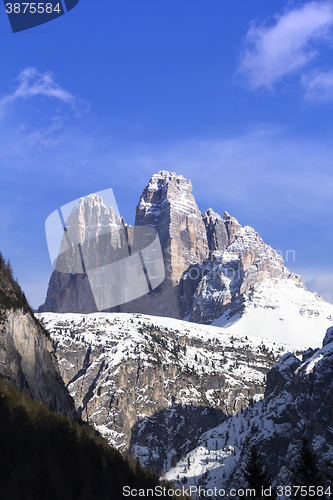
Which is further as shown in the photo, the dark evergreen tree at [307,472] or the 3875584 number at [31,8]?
the dark evergreen tree at [307,472]

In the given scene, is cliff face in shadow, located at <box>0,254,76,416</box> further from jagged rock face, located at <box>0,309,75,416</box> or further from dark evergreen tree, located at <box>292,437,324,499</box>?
dark evergreen tree, located at <box>292,437,324,499</box>

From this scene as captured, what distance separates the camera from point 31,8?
7106cm

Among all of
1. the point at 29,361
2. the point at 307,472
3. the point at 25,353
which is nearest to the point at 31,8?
the point at 25,353

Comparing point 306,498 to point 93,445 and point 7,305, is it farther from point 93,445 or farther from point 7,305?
point 7,305

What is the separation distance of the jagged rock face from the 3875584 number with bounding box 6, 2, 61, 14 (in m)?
57.4

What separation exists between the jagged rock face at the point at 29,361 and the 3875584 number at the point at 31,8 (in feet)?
188

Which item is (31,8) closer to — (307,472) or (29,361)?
(307,472)

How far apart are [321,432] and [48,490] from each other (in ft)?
391

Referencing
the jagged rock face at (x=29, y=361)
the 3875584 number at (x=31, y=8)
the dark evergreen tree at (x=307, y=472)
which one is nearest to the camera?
the 3875584 number at (x=31, y=8)

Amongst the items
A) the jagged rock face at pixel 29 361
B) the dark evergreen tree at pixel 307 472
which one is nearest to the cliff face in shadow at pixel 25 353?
the jagged rock face at pixel 29 361

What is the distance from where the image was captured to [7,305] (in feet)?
374

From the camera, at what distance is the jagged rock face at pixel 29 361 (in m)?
104

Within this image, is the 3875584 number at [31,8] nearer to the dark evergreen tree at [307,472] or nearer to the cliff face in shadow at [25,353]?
the cliff face in shadow at [25,353]

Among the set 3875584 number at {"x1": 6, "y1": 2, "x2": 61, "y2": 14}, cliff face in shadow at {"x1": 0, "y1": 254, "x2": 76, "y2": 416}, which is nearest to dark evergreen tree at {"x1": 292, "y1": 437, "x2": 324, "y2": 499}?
cliff face in shadow at {"x1": 0, "y1": 254, "x2": 76, "y2": 416}
